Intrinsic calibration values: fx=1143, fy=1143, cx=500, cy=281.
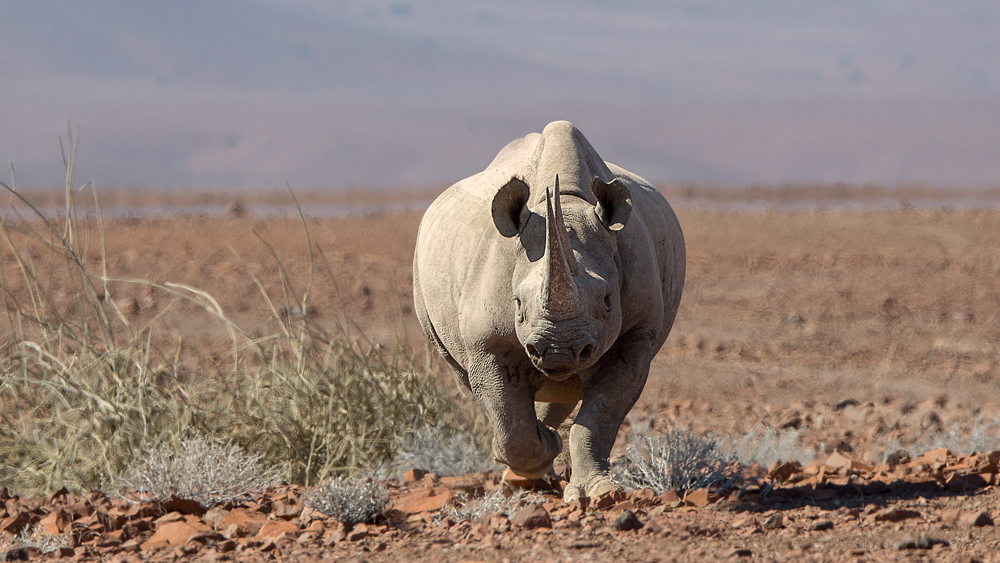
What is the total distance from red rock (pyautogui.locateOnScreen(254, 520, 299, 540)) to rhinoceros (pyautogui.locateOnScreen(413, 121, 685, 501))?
1.08 meters

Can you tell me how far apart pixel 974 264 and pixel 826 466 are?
14.0 m

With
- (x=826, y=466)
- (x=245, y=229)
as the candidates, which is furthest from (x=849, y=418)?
(x=245, y=229)

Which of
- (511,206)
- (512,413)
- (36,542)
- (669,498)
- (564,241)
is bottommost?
(36,542)

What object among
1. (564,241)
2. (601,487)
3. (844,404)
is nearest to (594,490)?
(601,487)

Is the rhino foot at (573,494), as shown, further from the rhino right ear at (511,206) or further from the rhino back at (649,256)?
the rhino right ear at (511,206)

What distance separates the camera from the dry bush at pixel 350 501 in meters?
5.36

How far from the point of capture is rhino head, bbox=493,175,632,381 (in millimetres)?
4719

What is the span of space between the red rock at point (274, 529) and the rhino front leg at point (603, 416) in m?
1.30

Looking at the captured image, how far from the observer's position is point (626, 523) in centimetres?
476

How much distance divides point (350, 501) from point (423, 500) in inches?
20.9

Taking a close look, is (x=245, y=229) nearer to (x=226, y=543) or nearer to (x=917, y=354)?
(x=917, y=354)

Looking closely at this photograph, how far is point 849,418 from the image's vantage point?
9539 millimetres

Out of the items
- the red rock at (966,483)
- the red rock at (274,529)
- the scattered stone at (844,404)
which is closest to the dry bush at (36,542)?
the red rock at (274,529)

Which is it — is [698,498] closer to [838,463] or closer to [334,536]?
[838,463]
